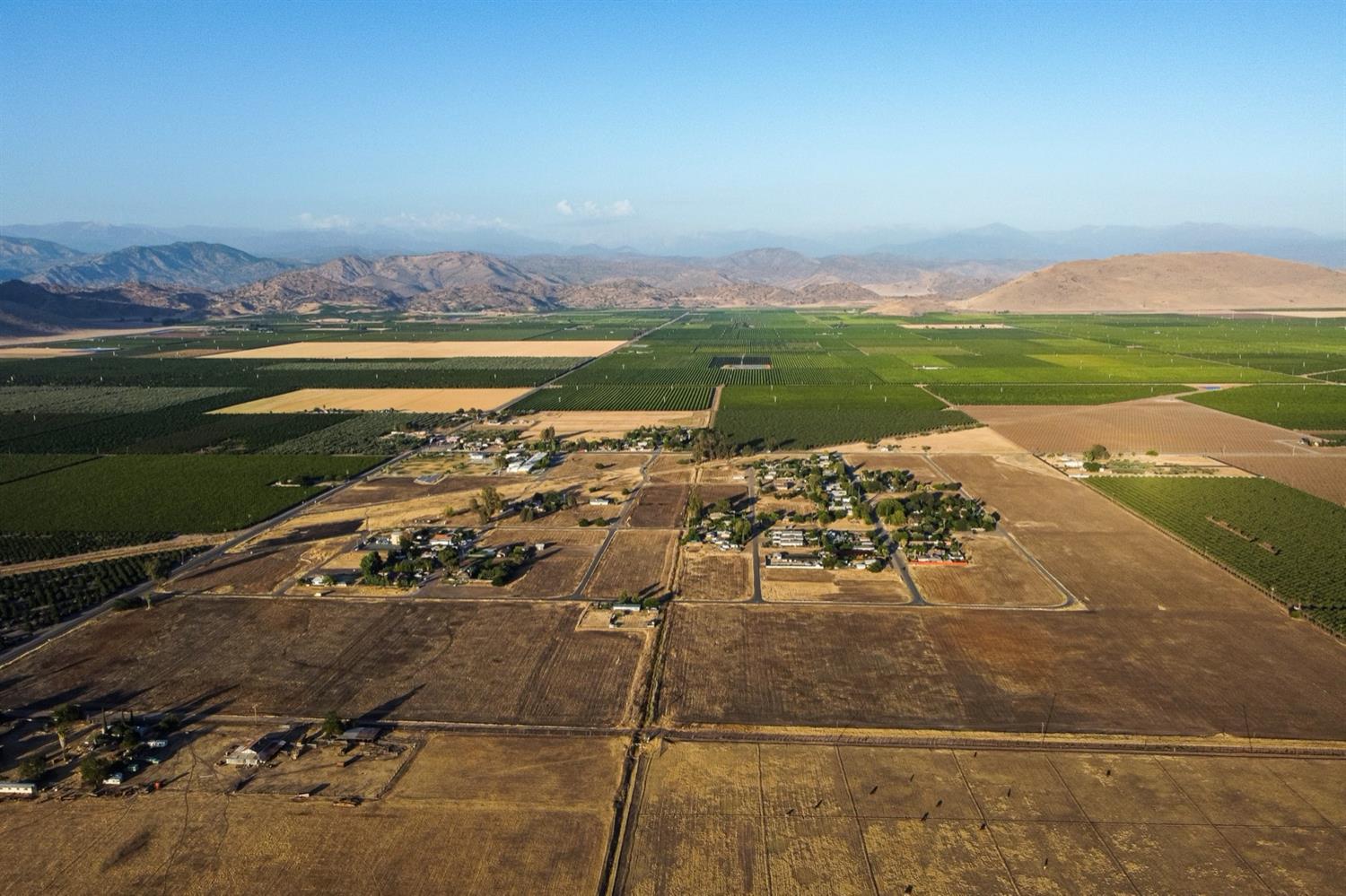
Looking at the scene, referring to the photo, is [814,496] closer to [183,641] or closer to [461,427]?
[183,641]

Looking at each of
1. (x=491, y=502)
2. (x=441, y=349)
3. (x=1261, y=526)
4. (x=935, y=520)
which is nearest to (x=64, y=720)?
(x=491, y=502)

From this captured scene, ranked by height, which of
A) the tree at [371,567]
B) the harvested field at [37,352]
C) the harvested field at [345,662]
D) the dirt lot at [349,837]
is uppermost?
the harvested field at [37,352]

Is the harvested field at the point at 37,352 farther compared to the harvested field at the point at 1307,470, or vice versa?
the harvested field at the point at 37,352

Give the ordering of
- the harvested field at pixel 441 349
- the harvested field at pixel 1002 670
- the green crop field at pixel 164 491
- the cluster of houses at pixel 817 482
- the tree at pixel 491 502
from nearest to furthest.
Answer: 1. the harvested field at pixel 1002 670
2. the green crop field at pixel 164 491
3. the tree at pixel 491 502
4. the cluster of houses at pixel 817 482
5. the harvested field at pixel 441 349

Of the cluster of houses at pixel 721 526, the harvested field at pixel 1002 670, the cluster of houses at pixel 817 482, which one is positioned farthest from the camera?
the cluster of houses at pixel 817 482

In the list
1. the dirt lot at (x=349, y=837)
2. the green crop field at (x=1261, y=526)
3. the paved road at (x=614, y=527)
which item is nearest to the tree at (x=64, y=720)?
the dirt lot at (x=349, y=837)

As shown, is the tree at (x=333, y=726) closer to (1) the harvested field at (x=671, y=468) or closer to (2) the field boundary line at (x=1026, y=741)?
(2) the field boundary line at (x=1026, y=741)

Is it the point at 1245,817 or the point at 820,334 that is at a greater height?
the point at 820,334

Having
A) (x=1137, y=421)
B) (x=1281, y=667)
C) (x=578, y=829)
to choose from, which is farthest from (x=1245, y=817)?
(x=1137, y=421)
